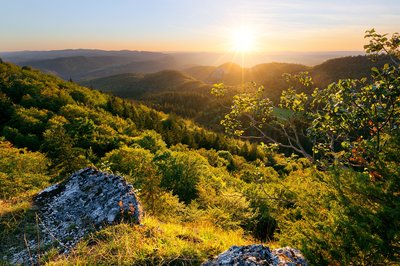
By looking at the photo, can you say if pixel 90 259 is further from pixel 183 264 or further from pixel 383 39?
pixel 383 39

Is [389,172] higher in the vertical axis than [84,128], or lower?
higher

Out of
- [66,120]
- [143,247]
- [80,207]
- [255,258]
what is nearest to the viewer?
[255,258]

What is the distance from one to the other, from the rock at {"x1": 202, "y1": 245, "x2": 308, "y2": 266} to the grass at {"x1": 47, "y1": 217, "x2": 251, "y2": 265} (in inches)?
25.8

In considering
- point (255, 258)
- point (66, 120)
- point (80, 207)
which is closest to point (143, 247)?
point (255, 258)

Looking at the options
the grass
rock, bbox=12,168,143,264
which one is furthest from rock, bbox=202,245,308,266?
rock, bbox=12,168,143,264

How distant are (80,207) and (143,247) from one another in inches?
117

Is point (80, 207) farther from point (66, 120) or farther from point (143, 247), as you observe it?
point (66, 120)

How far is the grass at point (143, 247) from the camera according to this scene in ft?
16.3

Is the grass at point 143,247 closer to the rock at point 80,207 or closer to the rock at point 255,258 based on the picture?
the rock at point 80,207

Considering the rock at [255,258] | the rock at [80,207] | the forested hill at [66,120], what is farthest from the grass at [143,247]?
the forested hill at [66,120]

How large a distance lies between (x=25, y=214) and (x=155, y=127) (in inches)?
1729

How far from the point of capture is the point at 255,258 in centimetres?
453

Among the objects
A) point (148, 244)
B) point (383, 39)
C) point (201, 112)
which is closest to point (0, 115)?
point (148, 244)

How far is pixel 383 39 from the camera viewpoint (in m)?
6.70
